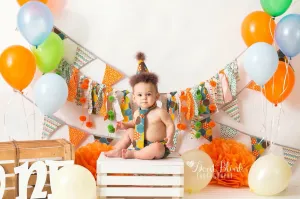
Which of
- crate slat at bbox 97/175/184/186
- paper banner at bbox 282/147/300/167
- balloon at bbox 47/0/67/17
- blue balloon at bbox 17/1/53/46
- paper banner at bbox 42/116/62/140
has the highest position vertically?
balloon at bbox 47/0/67/17

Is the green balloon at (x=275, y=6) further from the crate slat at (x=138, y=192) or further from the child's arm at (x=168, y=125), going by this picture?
the crate slat at (x=138, y=192)

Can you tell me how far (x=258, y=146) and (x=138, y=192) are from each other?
35.6 inches

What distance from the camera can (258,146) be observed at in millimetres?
2672

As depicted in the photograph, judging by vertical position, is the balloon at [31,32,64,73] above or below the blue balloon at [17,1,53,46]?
below

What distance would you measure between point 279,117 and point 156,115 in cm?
89

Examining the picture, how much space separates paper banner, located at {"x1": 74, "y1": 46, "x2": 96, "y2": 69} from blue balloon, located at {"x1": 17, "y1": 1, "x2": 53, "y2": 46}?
1.13 feet

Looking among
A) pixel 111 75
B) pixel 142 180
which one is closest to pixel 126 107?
pixel 111 75

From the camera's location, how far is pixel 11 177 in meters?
2.15

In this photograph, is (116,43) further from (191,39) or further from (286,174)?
(286,174)

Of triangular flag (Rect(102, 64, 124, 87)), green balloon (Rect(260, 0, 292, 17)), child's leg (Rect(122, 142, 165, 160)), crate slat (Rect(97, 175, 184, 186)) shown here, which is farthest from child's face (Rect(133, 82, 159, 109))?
green balloon (Rect(260, 0, 292, 17))

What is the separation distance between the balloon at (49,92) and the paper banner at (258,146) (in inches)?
42.2

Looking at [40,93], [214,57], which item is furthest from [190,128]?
[40,93]

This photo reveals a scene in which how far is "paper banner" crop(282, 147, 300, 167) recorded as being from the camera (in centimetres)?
269

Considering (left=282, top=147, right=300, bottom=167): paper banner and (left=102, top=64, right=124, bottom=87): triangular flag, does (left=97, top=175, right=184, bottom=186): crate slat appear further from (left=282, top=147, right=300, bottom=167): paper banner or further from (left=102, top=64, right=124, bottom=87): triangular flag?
(left=282, top=147, right=300, bottom=167): paper banner
